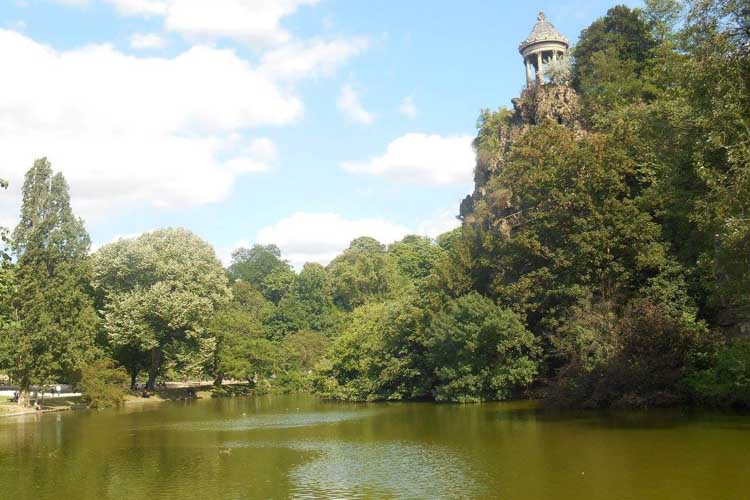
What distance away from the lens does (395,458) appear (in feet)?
74.4

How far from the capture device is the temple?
63.2 m

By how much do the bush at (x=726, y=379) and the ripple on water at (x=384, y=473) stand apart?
1276cm

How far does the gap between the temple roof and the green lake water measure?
40724 millimetres

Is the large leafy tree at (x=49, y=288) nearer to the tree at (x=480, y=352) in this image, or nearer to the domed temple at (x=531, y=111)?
the tree at (x=480, y=352)

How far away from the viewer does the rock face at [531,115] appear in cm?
5034

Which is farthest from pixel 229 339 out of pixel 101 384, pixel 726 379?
pixel 726 379

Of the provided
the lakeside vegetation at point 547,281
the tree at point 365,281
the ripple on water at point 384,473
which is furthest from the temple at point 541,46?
the ripple on water at point 384,473

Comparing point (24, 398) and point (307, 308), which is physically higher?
point (307, 308)

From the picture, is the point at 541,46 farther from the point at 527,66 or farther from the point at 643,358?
the point at 643,358

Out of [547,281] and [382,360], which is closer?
[547,281]

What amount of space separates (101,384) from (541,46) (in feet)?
159

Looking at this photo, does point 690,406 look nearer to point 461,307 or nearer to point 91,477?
point 461,307

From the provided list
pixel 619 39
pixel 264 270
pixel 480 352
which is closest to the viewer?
pixel 480 352

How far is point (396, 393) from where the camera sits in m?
47.4
